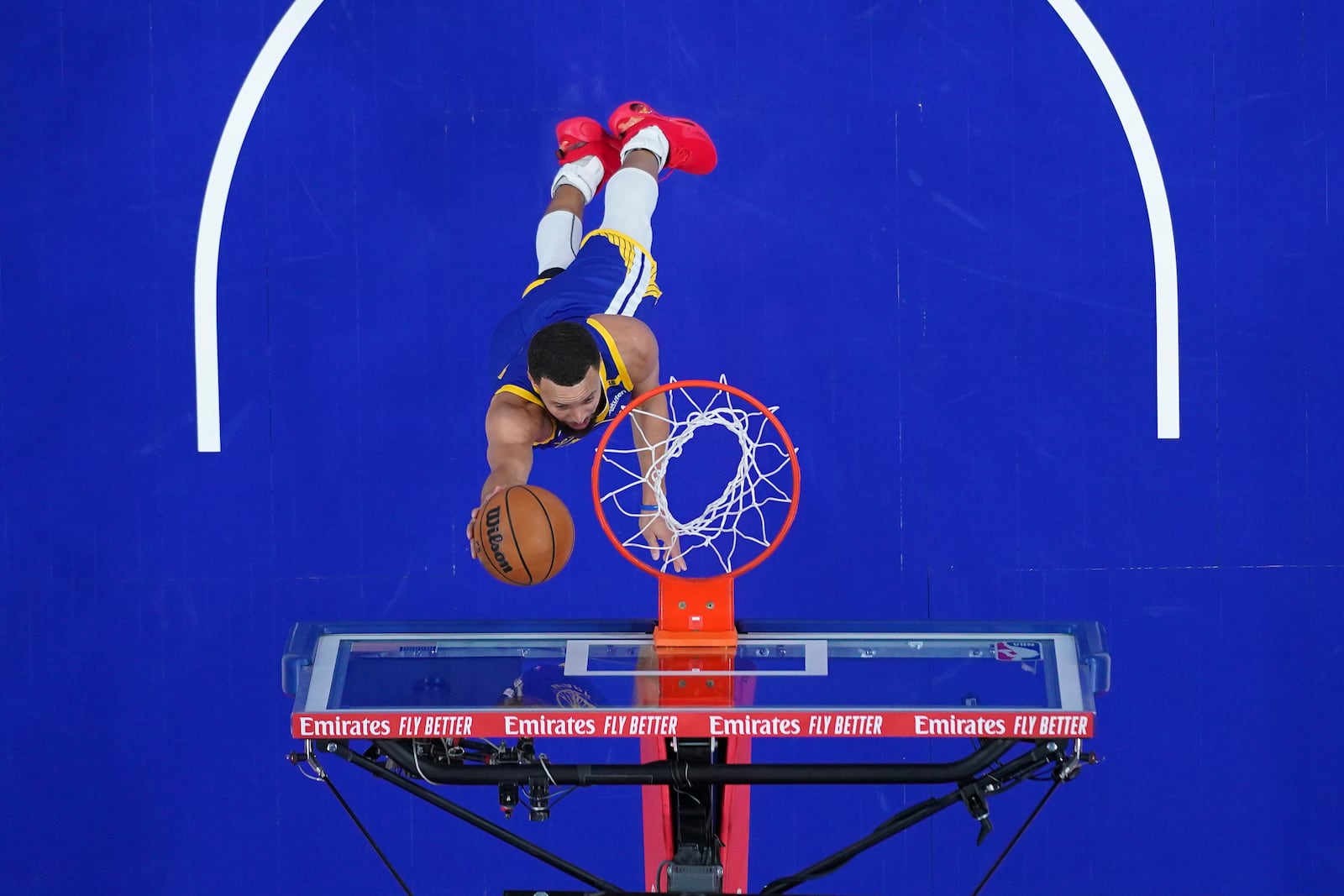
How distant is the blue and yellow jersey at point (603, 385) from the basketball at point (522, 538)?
0.96 m

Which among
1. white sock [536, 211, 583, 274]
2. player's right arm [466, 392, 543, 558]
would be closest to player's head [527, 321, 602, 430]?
player's right arm [466, 392, 543, 558]

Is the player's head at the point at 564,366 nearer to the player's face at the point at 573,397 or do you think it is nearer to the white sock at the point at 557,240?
the player's face at the point at 573,397

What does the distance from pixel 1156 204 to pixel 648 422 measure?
11.9 ft

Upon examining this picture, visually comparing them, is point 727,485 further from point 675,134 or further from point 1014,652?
point 1014,652

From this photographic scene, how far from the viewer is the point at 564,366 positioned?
16.8ft

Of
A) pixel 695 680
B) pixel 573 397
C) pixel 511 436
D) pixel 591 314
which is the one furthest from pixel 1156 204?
pixel 695 680

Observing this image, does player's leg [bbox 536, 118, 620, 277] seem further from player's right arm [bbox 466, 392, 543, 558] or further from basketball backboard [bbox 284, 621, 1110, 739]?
basketball backboard [bbox 284, 621, 1110, 739]

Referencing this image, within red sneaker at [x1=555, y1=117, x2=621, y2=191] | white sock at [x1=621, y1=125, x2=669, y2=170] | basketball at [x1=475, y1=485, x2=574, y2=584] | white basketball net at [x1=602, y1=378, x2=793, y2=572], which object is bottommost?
basketball at [x1=475, y1=485, x2=574, y2=584]

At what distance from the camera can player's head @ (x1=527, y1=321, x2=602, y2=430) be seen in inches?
202

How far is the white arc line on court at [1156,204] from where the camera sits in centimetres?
730

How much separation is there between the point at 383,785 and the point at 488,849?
75 centimetres

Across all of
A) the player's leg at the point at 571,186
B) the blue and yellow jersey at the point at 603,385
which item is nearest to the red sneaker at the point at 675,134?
the player's leg at the point at 571,186

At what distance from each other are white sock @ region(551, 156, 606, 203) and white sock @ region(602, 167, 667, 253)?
39 cm

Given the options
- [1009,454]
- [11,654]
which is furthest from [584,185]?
[11,654]
